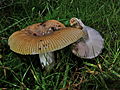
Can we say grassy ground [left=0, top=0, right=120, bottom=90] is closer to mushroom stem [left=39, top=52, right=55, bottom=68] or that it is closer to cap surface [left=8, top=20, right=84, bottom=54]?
mushroom stem [left=39, top=52, right=55, bottom=68]

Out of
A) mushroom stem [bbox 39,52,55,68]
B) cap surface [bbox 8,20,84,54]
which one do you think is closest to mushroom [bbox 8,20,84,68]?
cap surface [bbox 8,20,84,54]

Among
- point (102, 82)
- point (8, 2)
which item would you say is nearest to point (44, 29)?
point (102, 82)

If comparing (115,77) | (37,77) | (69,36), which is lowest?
(115,77)

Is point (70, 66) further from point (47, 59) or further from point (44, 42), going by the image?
point (44, 42)

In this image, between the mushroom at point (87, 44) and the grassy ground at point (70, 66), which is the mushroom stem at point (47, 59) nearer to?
the grassy ground at point (70, 66)

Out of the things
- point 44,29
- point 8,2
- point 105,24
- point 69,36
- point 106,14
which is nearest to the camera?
point 69,36

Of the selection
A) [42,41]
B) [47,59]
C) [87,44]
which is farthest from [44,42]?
[87,44]

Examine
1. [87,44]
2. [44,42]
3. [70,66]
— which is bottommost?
[70,66]

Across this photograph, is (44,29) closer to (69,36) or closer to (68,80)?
(69,36)
